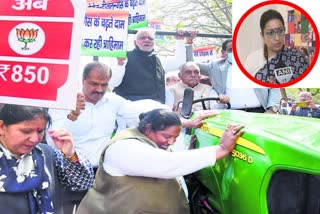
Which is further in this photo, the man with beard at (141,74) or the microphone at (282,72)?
the man with beard at (141,74)

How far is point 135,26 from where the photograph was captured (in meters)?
6.98

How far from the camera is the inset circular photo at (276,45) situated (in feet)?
8.80

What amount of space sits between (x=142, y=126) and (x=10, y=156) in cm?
83

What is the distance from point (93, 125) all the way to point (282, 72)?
1.80 metres

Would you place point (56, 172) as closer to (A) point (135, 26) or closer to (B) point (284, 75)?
(B) point (284, 75)

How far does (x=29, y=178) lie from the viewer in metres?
2.40

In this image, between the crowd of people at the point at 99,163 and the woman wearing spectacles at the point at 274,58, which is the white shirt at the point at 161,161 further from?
the woman wearing spectacles at the point at 274,58

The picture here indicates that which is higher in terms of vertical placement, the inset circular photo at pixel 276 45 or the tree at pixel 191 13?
the tree at pixel 191 13

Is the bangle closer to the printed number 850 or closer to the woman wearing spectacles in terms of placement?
the printed number 850

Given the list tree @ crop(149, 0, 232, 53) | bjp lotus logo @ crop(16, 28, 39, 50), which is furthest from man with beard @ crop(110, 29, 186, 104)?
tree @ crop(149, 0, 232, 53)

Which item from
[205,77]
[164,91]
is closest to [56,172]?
[164,91]

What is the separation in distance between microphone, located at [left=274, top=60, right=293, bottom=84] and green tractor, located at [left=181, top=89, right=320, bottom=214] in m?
0.26

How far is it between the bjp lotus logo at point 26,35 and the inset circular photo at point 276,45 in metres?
1.13

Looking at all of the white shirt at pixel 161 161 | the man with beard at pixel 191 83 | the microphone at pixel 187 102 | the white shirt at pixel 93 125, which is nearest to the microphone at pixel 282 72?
the white shirt at pixel 161 161
